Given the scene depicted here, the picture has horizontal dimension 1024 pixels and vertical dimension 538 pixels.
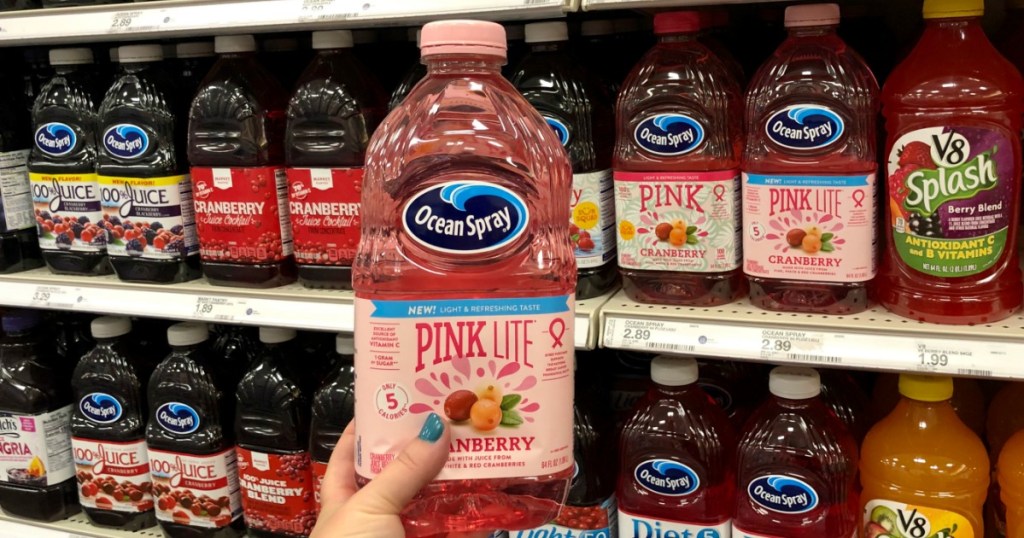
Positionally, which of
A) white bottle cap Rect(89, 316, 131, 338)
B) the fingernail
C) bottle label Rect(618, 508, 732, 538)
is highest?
the fingernail

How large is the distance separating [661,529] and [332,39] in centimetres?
103

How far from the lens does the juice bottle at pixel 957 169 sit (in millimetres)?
1200

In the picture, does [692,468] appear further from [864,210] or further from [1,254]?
[1,254]

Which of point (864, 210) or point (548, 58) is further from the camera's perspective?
point (548, 58)

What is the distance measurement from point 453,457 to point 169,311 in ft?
3.00

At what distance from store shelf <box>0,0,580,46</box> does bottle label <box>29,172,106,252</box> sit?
293mm

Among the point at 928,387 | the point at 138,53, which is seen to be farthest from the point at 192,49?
the point at 928,387

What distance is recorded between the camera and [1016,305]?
4.22 feet

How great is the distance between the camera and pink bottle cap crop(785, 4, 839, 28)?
1.26 m

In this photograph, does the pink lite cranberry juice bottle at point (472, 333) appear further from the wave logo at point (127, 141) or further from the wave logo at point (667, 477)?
the wave logo at point (127, 141)

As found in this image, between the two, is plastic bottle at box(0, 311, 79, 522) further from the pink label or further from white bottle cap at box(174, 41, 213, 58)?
the pink label

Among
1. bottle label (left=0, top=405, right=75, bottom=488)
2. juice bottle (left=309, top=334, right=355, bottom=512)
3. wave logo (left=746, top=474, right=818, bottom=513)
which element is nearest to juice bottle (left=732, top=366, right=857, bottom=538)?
wave logo (left=746, top=474, right=818, bottom=513)

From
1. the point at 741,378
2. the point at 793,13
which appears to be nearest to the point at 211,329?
the point at 741,378

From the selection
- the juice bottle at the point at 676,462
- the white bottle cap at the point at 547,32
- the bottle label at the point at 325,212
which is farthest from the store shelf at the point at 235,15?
the juice bottle at the point at 676,462
